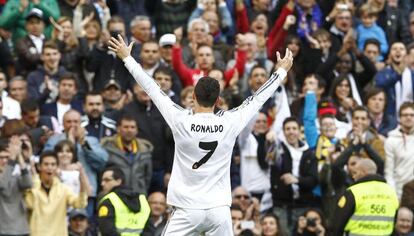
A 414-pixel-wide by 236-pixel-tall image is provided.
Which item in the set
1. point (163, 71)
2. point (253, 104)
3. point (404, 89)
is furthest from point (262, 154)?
point (253, 104)

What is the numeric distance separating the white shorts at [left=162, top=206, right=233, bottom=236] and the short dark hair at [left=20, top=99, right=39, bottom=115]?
6.34m

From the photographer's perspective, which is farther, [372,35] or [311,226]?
[372,35]

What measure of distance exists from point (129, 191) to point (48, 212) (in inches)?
85.9

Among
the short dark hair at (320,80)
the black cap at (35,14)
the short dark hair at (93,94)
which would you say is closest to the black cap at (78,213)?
the short dark hair at (93,94)

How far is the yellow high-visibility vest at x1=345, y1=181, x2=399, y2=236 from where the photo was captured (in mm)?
16172

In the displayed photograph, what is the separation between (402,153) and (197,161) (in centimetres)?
687

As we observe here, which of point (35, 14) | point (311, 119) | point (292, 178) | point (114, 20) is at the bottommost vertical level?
point (292, 178)

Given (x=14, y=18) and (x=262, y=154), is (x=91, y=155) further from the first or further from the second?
(x=14, y=18)

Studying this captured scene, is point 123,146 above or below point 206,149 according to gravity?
above

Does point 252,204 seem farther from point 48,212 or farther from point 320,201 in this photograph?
point 48,212

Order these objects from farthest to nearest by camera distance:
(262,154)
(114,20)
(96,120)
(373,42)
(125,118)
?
(373,42) < (114,20) < (262,154) < (96,120) < (125,118)

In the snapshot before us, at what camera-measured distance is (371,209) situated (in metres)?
16.2

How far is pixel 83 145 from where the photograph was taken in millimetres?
18781

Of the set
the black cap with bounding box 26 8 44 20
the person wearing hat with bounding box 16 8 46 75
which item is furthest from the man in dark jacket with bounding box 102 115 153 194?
the black cap with bounding box 26 8 44 20
